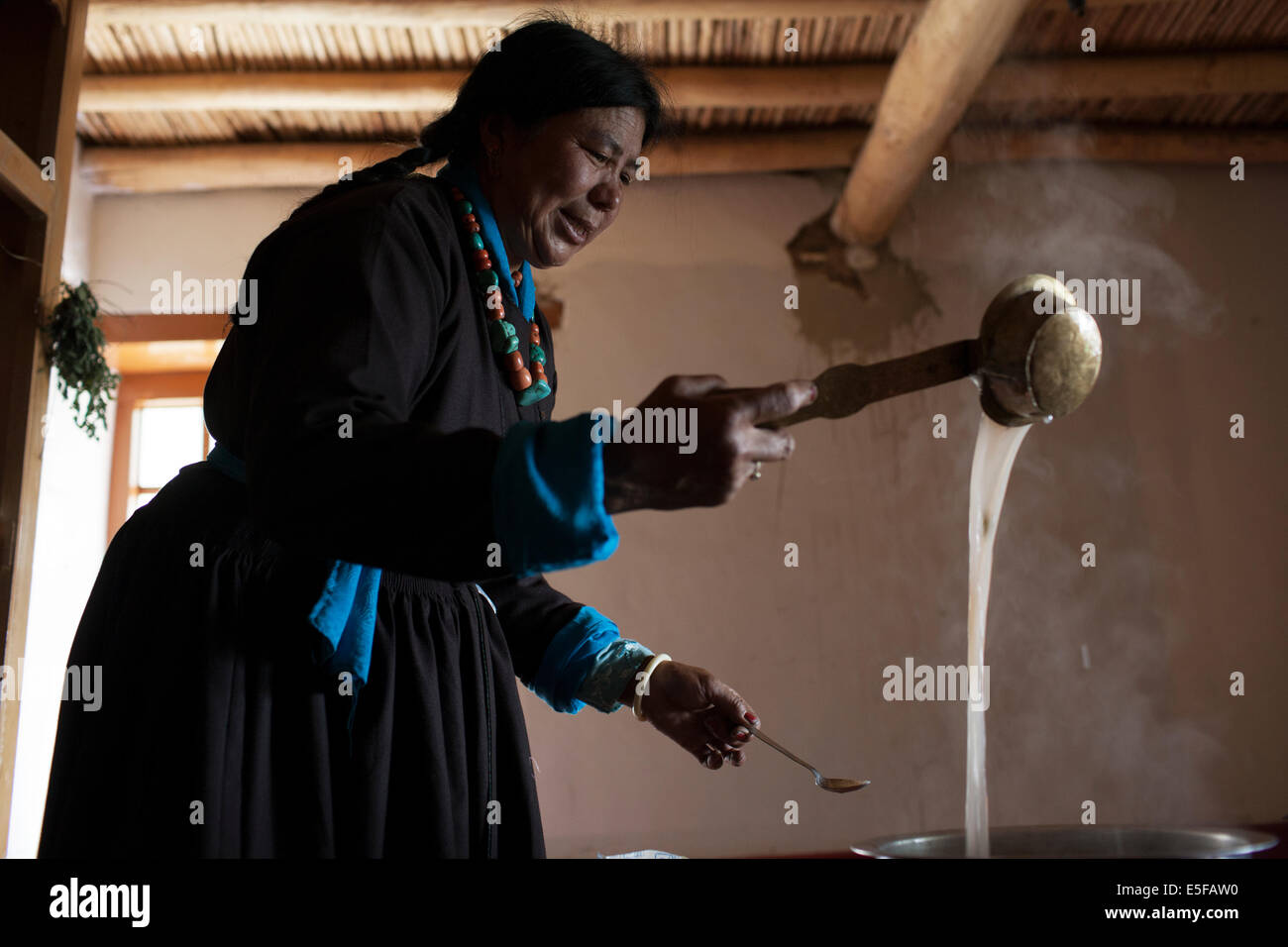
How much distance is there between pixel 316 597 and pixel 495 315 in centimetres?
36

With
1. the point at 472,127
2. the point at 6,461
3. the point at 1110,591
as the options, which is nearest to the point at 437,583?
the point at 472,127

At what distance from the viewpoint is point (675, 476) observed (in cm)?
68

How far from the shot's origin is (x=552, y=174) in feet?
3.87

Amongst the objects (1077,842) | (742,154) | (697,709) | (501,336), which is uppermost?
(742,154)

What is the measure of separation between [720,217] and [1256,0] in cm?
192

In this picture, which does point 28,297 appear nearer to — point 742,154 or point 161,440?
point 161,440

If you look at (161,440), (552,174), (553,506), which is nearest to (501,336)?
(552,174)

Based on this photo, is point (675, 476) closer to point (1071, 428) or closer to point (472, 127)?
point (472, 127)

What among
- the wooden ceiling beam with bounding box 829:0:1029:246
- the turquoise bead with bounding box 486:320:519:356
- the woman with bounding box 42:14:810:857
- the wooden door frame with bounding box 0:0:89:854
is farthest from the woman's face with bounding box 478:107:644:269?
the wooden ceiling beam with bounding box 829:0:1029:246

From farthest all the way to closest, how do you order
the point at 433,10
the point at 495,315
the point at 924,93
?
the point at 433,10, the point at 924,93, the point at 495,315

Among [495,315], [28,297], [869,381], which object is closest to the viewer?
[869,381]

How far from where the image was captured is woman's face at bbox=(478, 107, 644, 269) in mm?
1183

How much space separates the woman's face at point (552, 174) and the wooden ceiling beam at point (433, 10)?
2299 mm

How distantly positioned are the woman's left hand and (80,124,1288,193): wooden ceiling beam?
3.18 meters
